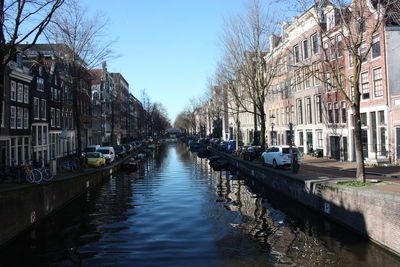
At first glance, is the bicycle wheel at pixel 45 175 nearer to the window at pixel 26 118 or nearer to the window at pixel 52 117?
the window at pixel 26 118

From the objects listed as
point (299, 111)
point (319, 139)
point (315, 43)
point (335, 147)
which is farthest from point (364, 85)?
point (299, 111)

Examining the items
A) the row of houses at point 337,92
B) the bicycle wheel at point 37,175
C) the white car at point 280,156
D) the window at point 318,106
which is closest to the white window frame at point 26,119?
the bicycle wheel at point 37,175

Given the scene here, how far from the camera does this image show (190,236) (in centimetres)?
1486

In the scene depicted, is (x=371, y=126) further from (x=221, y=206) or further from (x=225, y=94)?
(x=225, y=94)

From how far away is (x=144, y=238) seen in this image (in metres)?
14.7

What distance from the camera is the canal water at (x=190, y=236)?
12.0m

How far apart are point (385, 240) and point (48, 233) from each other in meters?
13.6

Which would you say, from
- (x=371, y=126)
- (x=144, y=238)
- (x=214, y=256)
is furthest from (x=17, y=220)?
(x=371, y=126)

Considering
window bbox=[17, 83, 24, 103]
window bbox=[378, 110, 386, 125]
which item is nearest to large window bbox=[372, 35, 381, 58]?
window bbox=[378, 110, 386, 125]

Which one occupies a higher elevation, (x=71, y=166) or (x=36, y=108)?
(x=36, y=108)

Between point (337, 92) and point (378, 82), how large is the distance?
681cm

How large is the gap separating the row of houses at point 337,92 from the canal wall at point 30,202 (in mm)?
13838

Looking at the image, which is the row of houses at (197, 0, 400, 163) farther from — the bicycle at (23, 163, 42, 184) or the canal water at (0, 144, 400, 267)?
the bicycle at (23, 163, 42, 184)

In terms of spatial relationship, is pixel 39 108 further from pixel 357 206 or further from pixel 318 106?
pixel 357 206
